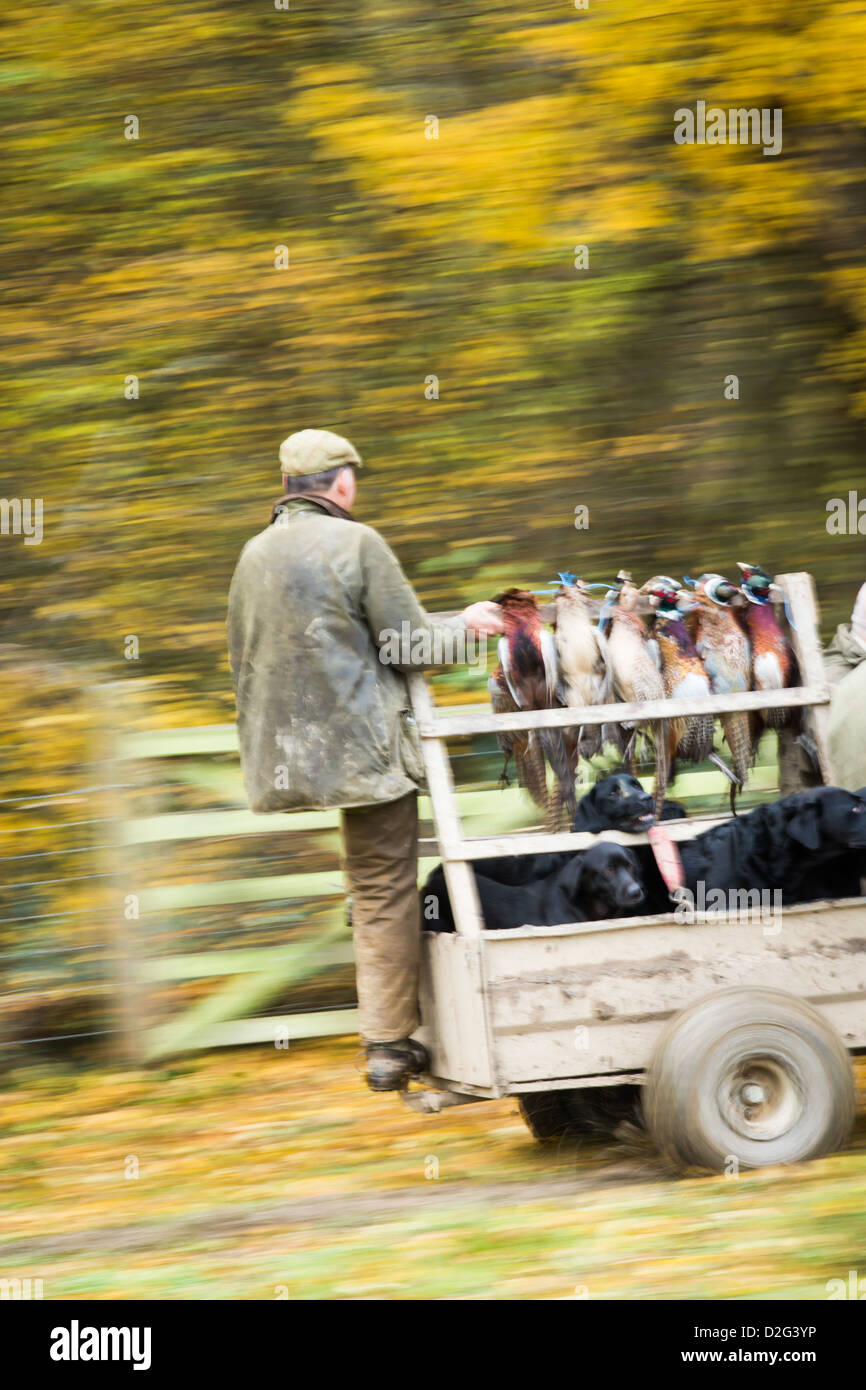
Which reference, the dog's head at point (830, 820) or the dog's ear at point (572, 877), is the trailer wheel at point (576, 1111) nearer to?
the dog's ear at point (572, 877)

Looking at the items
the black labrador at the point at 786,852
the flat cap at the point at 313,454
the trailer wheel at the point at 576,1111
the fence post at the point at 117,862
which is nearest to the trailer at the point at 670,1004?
the black labrador at the point at 786,852

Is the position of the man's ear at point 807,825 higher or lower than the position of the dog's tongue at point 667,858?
higher

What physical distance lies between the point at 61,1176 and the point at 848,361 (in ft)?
20.4

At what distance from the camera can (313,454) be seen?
4598mm

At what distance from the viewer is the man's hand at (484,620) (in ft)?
14.5

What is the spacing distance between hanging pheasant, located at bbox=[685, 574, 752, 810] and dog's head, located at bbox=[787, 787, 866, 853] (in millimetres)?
347


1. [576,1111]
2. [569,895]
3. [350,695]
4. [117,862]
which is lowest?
[576,1111]

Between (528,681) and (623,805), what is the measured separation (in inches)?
17.7

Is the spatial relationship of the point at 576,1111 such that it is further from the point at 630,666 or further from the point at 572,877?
the point at 630,666

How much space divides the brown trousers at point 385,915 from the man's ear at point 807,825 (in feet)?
3.62

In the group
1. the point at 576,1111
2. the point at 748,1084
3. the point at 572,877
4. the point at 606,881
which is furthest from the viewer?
the point at 576,1111

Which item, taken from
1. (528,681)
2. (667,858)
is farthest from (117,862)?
(667,858)

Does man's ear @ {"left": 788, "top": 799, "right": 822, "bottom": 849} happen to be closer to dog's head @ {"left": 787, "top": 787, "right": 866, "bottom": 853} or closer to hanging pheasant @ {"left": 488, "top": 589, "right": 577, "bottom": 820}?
dog's head @ {"left": 787, "top": 787, "right": 866, "bottom": 853}

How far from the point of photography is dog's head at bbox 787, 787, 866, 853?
166 inches
